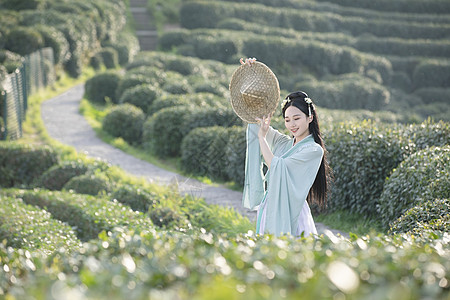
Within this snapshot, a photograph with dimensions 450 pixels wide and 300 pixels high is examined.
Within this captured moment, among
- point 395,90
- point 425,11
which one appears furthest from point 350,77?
point 425,11

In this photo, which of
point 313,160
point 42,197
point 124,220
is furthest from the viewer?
point 42,197

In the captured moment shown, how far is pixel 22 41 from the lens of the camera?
53.2 ft

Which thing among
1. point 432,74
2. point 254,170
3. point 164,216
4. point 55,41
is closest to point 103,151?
point 164,216

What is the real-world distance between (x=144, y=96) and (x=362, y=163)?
7373mm

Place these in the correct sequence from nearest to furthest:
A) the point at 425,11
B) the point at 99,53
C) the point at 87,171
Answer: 1. the point at 87,171
2. the point at 99,53
3. the point at 425,11

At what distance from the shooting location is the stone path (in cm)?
788

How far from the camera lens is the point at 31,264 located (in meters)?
2.47

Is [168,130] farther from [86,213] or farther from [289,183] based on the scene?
[289,183]

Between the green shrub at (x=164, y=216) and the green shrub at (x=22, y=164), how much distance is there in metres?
2.77

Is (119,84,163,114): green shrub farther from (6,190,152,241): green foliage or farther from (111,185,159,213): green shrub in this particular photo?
(6,190,152,241): green foliage

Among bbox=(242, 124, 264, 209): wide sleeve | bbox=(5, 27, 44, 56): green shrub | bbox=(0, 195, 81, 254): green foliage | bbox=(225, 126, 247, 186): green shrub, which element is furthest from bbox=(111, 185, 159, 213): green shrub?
bbox=(5, 27, 44, 56): green shrub

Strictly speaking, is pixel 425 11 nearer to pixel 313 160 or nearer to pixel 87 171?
pixel 87 171

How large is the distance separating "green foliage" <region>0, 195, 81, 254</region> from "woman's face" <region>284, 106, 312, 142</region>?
2.22m

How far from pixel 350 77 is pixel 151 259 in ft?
64.1
